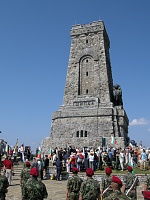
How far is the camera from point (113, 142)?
89.5 feet

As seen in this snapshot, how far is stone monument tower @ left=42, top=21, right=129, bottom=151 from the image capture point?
3067cm

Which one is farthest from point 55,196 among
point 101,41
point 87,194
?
point 101,41

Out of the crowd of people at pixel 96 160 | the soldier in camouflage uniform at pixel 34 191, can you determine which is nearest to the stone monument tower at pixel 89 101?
the crowd of people at pixel 96 160

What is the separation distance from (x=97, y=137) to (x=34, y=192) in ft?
79.0

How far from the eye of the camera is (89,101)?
109 feet

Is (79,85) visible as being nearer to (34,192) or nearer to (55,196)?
(55,196)

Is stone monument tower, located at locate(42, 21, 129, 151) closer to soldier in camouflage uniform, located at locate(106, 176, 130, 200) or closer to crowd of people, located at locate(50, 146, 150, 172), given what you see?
crowd of people, located at locate(50, 146, 150, 172)

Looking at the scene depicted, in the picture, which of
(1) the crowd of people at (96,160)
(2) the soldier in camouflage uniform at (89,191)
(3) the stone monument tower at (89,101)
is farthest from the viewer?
(3) the stone monument tower at (89,101)

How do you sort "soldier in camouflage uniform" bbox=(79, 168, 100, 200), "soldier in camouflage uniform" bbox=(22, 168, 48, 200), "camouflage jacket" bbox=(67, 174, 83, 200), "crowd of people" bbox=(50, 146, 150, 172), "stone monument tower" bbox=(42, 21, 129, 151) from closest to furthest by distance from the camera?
"soldier in camouflage uniform" bbox=(22, 168, 48, 200) < "soldier in camouflage uniform" bbox=(79, 168, 100, 200) < "camouflage jacket" bbox=(67, 174, 83, 200) < "crowd of people" bbox=(50, 146, 150, 172) < "stone monument tower" bbox=(42, 21, 129, 151)

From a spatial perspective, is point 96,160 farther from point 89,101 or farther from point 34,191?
point 89,101

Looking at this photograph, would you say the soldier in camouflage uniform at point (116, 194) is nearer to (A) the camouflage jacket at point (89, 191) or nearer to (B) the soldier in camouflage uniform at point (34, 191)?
(A) the camouflage jacket at point (89, 191)

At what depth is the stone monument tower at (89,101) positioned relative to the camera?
30.7m

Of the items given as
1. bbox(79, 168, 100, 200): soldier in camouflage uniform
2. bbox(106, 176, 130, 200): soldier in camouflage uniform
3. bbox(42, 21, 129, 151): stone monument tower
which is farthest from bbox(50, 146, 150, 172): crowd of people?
bbox(106, 176, 130, 200): soldier in camouflage uniform

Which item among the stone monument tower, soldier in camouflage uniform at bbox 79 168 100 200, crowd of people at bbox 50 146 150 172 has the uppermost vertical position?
the stone monument tower
